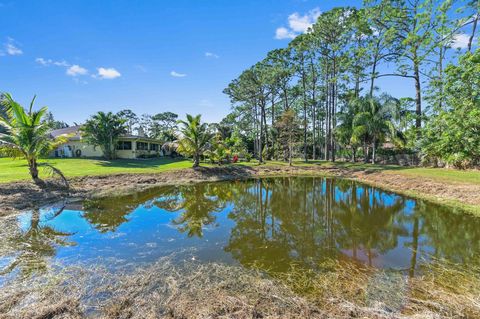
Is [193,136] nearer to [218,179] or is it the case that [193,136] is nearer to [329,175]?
[218,179]

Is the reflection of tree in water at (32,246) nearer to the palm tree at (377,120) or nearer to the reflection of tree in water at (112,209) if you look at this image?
the reflection of tree in water at (112,209)

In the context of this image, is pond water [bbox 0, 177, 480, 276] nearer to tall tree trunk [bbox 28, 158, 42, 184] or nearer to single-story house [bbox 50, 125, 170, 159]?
tall tree trunk [bbox 28, 158, 42, 184]

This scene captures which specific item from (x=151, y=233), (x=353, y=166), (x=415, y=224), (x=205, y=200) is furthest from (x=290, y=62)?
(x=151, y=233)

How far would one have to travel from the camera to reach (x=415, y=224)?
24.3 feet

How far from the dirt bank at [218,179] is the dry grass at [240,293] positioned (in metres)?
6.29

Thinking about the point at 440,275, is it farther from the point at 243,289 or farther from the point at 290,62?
the point at 290,62

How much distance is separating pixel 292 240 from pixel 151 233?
3921 millimetres

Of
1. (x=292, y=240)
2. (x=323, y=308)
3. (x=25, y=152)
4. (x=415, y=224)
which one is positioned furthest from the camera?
(x=25, y=152)

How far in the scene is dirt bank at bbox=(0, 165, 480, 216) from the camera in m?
9.36

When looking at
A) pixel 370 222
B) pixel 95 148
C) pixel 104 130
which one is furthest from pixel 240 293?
pixel 95 148

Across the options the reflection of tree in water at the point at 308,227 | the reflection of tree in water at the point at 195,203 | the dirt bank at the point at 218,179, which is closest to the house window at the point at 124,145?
the dirt bank at the point at 218,179

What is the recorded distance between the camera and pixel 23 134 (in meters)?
10.2

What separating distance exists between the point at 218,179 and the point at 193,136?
4.05m

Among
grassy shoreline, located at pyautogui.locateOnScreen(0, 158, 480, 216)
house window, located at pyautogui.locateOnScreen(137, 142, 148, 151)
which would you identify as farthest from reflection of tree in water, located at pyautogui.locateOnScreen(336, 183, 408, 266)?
house window, located at pyautogui.locateOnScreen(137, 142, 148, 151)
